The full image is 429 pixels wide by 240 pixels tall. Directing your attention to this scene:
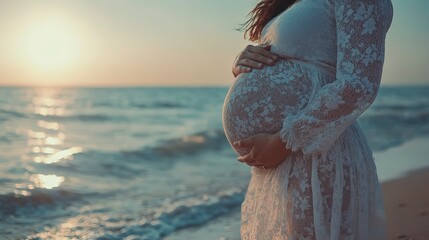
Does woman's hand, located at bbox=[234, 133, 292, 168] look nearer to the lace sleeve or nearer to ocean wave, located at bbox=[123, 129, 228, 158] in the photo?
the lace sleeve

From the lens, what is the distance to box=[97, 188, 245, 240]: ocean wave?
16.1 ft

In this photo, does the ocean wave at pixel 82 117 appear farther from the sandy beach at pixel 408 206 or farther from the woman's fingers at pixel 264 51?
the woman's fingers at pixel 264 51

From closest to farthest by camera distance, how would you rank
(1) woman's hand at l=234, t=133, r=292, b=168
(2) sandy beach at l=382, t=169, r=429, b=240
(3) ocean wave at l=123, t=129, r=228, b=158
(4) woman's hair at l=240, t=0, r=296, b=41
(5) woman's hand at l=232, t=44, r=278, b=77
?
(1) woman's hand at l=234, t=133, r=292, b=168 < (5) woman's hand at l=232, t=44, r=278, b=77 < (4) woman's hair at l=240, t=0, r=296, b=41 < (2) sandy beach at l=382, t=169, r=429, b=240 < (3) ocean wave at l=123, t=129, r=228, b=158

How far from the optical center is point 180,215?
5465mm

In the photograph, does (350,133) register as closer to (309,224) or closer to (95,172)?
(309,224)

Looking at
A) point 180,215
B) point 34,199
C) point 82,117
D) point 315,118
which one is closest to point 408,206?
point 180,215

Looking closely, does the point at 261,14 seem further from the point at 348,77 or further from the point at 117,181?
the point at 117,181

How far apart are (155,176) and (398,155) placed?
153 inches

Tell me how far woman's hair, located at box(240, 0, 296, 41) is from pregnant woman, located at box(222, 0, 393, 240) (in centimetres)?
26

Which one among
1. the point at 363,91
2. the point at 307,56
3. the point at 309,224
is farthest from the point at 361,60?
the point at 309,224

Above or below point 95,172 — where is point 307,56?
→ below

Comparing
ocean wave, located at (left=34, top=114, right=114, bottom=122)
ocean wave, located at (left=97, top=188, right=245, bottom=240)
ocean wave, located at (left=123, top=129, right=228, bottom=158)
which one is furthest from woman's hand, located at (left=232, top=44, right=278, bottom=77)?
ocean wave, located at (left=34, top=114, right=114, bottom=122)

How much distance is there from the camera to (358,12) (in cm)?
179

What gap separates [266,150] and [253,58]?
375 mm
